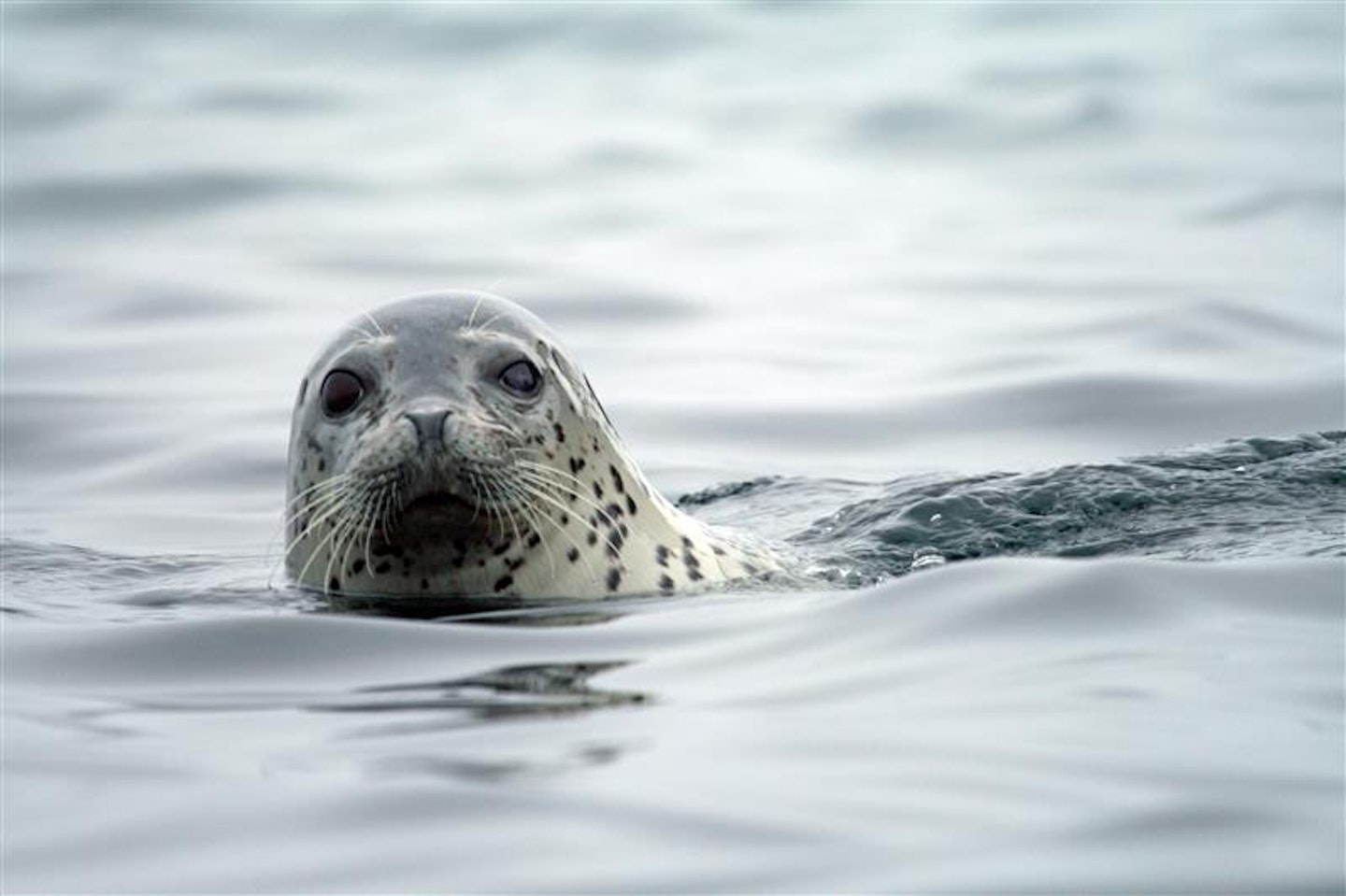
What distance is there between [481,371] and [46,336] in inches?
288

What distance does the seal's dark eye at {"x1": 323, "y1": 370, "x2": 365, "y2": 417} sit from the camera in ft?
21.7

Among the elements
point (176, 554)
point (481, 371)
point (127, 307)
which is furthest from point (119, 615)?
point (127, 307)

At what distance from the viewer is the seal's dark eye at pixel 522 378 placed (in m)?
6.65

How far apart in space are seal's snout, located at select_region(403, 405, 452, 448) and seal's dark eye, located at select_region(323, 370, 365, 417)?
348 mm

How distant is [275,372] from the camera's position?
12672 millimetres

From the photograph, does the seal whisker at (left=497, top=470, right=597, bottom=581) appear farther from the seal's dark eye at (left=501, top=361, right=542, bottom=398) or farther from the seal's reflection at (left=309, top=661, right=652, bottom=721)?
the seal's reflection at (left=309, top=661, right=652, bottom=721)

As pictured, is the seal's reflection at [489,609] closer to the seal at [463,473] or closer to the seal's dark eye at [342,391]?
the seal at [463,473]

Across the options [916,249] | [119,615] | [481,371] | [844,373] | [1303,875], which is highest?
[916,249]

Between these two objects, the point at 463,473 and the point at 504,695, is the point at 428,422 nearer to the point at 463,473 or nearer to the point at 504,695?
the point at 463,473

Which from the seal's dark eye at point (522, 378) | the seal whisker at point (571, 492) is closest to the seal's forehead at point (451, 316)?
the seal's dark eye at point (522, 378)

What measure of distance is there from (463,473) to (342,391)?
0.56 metres

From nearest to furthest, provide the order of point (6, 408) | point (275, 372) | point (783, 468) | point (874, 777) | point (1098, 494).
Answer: point (874, 777)
point (1098, 494)
point (783, 468)
point (6, 408)
point (275, 372)

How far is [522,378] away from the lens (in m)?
6.67

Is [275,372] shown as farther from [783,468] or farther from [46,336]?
[783,468]
